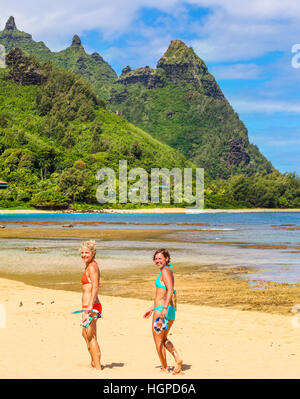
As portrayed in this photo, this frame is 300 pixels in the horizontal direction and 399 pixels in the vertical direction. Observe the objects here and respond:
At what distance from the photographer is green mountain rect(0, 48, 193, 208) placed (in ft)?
409

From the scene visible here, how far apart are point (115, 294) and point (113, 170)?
13516cm

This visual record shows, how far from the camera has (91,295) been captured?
24.8 ft

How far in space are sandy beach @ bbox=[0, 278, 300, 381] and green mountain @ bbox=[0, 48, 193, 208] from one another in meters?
106

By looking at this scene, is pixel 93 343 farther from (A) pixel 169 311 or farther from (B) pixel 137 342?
(B) pixel 137 342

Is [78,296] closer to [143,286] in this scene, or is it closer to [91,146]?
[143,286]

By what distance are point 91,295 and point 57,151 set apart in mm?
151057

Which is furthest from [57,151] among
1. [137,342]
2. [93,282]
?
[93,282]

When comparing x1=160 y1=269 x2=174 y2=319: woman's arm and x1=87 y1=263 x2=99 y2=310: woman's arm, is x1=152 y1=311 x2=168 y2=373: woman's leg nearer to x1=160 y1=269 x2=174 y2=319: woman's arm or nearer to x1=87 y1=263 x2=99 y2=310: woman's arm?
x1=160 y1=269 x2=174 y2=319: woman's arm

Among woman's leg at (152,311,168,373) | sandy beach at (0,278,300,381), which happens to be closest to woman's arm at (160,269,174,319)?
woman's leg at (152,311,168,373)

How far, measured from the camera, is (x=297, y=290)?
53.7ft

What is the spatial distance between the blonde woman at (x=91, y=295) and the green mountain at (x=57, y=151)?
111m

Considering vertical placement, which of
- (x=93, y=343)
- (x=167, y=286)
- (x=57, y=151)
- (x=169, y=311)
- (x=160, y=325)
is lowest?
(x=93, y=343)

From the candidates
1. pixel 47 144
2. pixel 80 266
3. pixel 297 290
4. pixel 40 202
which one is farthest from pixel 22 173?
pixel 297 290

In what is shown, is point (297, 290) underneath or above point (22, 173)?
underneath
